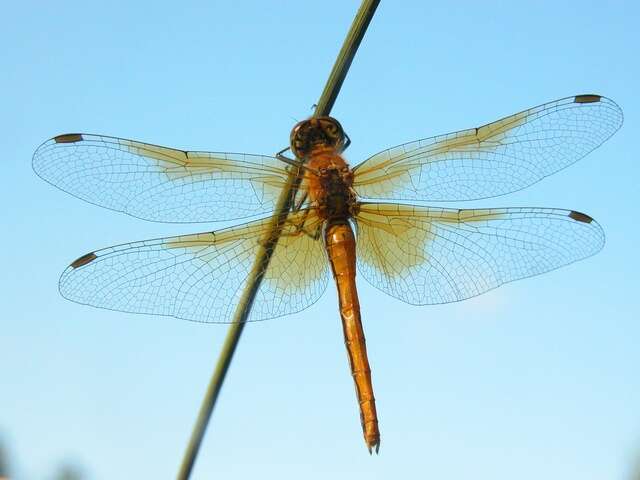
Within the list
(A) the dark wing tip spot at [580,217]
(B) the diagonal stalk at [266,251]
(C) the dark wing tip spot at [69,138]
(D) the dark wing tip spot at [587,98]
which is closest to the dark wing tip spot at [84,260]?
(C) the dark wing tip spot at [69,138]

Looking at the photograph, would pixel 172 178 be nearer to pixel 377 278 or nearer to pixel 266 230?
pixel 266 230

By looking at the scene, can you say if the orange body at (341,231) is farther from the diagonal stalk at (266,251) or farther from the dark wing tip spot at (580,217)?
the dark wing tip spot at (580,217)

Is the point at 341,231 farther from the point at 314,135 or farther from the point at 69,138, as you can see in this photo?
the point at 69,138

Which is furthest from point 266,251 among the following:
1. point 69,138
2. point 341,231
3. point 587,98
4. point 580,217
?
point 587,98

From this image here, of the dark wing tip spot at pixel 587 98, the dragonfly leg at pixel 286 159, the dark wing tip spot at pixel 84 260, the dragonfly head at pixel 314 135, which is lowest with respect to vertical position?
the dark wing tip spot at pixel 84 260

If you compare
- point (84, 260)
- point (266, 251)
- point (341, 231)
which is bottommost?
point (84, 260)
